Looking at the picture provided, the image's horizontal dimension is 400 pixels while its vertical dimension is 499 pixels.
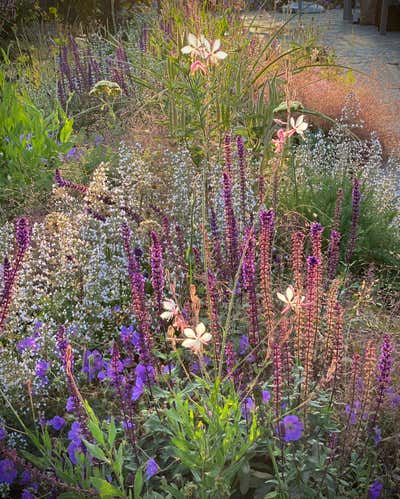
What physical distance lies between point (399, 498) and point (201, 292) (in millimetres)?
1239

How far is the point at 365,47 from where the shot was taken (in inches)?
409

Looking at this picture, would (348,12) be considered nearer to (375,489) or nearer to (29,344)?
(29,344)

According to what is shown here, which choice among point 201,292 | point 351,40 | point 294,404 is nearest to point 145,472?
point 294,404

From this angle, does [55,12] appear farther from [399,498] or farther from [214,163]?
[399,498]

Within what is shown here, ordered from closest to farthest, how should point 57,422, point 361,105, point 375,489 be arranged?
point 375,489 < point 57,422 < point 361,105

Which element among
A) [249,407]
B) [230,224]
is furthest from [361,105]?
[249,407]

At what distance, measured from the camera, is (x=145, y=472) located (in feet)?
6.17

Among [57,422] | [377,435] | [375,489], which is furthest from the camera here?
[57,422]

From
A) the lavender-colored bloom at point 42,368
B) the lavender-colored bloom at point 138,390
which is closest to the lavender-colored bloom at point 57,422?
the lavender-colored bloom at point 42,368

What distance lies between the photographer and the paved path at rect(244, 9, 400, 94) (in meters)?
8.42

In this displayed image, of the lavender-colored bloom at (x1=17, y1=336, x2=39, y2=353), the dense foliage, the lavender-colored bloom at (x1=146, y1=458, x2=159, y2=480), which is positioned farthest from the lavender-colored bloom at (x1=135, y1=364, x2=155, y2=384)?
the lavender-colored bloom at (x1=17, y1=336, x2=39, y2=353)

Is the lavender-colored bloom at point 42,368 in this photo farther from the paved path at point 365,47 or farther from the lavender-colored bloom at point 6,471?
the paved path at point 365,47

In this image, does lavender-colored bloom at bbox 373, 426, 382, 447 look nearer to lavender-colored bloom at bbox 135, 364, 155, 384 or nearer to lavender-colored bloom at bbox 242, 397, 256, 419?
lavender-colored bloom at bbox 242, 397, 256, 419

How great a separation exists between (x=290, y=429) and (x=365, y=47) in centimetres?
966
